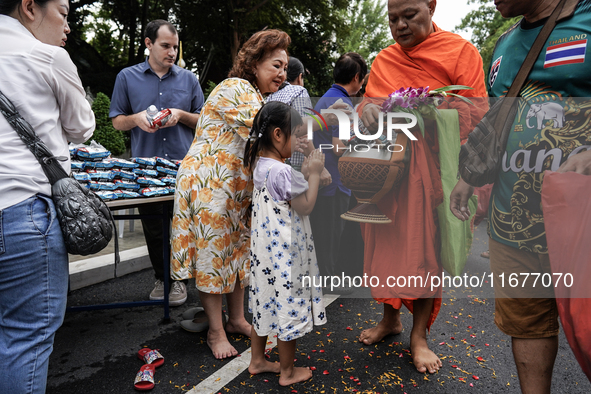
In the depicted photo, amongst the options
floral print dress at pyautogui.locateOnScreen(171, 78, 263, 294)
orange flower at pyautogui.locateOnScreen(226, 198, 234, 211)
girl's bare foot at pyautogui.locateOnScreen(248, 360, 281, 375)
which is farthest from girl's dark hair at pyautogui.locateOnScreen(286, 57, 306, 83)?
girl's bare foot at pyautogui.locateOnScreen(248, 360, 281, 375)

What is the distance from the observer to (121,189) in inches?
104

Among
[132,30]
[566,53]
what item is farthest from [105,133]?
[132,30]

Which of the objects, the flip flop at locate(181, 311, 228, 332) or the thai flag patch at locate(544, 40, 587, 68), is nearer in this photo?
the thai flag patch at locate(544, 40, 587, 68)

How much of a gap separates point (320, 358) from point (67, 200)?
1710 millimetres

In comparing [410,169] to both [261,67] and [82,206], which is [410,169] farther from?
[82,206]

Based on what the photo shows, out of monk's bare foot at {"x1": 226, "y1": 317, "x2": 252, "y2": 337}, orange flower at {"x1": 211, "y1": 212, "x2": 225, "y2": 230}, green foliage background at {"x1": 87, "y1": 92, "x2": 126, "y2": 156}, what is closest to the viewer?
orange flower at {"x1": 211, "y1": 212, "x2": 225, "y2": 230}

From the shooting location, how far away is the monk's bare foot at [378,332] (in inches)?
103

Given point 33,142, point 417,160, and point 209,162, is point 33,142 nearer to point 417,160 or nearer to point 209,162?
point 209,162

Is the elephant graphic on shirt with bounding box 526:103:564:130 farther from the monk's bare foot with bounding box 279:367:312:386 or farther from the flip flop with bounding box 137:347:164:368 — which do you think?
the flip flop with bounding box 137:347:164:368

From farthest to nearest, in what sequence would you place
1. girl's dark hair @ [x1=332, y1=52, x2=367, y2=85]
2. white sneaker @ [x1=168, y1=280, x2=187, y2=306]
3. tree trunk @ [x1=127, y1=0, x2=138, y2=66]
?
tree trunk @ [x1=127, y1=0, x2=138, y2=66] → girl's dark hair @ [x1=332, y1=52, x2=367, y2=85] → white sneaker @ [x1=168, y1=280, x2=187, y2=306]

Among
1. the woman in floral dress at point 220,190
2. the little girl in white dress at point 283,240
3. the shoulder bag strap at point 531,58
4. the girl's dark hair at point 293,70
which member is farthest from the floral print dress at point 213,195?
the girl's dark hair at point 293,70

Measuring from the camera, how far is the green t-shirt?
55.1 inches

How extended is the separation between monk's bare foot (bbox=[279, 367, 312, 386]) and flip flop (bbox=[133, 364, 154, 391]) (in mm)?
701

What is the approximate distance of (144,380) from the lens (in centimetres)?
213
